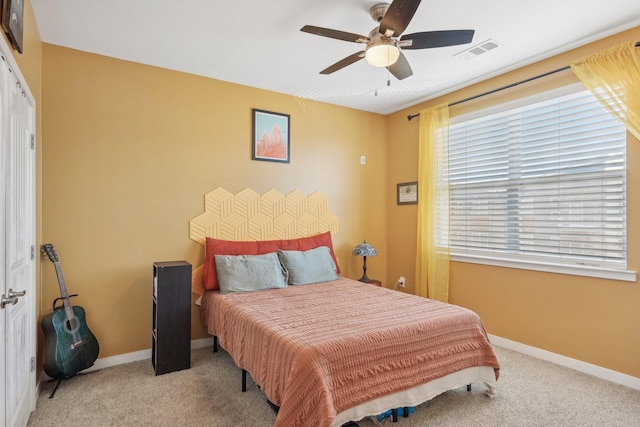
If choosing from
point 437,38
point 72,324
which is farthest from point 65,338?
point 437,38

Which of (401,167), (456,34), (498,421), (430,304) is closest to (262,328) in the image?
(430,304)

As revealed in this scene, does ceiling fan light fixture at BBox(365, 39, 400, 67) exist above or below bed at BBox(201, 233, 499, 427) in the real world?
above

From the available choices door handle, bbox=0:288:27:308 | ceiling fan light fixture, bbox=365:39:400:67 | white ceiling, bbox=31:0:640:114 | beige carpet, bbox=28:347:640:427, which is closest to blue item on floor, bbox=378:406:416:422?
beige carpet, bbox=28:347:640:427

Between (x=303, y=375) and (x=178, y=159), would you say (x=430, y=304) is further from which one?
(x=178, y=159)

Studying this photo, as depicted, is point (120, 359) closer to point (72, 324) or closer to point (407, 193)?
point (72, 324)

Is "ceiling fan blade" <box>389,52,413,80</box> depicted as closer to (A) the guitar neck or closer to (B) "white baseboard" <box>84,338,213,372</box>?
(A) the guitar neck

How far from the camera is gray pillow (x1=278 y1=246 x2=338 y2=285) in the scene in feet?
11.4

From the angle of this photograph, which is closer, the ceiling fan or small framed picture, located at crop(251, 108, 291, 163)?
the ceiling fan

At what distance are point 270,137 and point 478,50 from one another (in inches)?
86.7

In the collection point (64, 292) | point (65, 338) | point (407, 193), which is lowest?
point (65, 338)

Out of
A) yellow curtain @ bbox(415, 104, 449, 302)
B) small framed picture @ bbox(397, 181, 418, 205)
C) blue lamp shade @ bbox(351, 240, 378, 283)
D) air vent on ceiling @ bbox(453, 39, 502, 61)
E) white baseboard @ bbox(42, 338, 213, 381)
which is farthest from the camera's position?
small framed picture @ bbox(397, 181, 418, 205)

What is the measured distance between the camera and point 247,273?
126 inches

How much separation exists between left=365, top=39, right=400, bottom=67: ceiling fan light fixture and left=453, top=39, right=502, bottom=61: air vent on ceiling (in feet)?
3.54

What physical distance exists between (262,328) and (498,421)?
1585 mm
